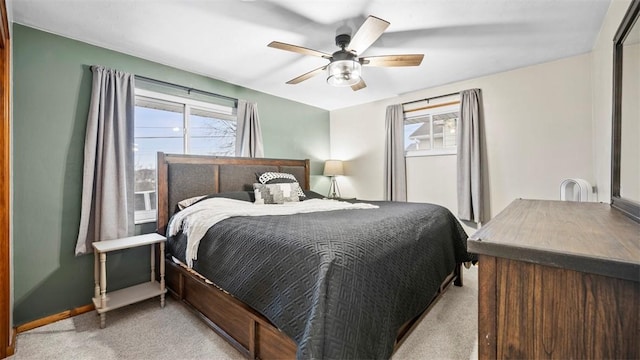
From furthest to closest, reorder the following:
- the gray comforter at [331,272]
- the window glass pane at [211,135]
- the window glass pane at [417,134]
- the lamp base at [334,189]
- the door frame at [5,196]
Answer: the lamp base at [334,189], the window glass pane at [417,134], the window glass pane at [211,135], the door frame at [5,196], the gray comforter at [331,272]

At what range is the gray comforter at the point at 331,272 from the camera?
3.72 feet

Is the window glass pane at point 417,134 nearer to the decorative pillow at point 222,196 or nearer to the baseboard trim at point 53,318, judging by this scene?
the decorative pillow at point 222,196

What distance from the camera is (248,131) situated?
3.59 m

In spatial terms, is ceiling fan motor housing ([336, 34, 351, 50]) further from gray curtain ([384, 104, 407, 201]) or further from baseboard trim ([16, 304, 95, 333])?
baseboard trim ([16, 304, 95, 333])

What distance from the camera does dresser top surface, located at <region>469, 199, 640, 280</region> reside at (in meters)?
0.59

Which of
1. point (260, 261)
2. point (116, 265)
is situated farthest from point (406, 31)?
point (116, 265)

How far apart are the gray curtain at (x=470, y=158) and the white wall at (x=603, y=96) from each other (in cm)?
104

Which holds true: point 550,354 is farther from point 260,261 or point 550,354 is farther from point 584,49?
point 584,49

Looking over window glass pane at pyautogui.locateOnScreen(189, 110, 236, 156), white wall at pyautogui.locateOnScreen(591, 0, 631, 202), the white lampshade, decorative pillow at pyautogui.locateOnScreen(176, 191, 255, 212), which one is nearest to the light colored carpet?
decorative pillow at pyautogui.locateOnScreen(176, 191, 255, 212)

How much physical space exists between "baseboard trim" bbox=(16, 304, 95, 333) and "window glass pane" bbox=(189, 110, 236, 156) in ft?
5.95

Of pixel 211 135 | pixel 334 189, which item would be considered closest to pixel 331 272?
pixel 211 135

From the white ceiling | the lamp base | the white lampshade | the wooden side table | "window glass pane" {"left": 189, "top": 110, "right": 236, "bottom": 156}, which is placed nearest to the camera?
the white ceiling

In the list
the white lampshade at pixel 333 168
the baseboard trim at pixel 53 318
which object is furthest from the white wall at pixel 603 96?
the baseboard trim at pixel 53 318

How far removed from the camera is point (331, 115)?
512 cm
